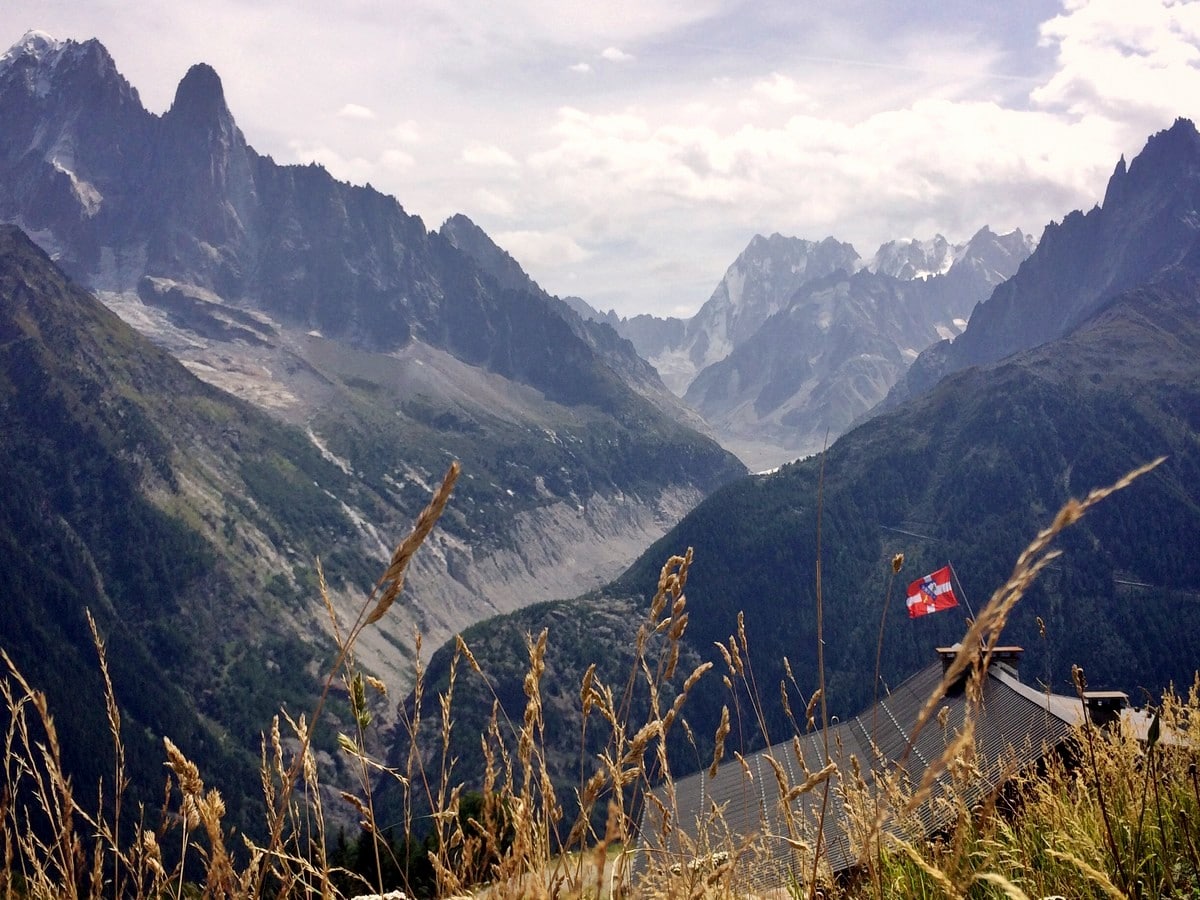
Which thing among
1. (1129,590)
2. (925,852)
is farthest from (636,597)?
(925,852)

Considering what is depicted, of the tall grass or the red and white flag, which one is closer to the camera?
the tall grass

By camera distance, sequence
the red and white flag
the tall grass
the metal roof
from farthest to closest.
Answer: the red and white flag
the metal roof
the tall grass

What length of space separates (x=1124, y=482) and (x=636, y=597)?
199430mm

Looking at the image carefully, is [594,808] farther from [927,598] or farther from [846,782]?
[927,598]

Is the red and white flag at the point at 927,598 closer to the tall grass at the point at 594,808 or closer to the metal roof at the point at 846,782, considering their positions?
the metal roof at the point at 846,782

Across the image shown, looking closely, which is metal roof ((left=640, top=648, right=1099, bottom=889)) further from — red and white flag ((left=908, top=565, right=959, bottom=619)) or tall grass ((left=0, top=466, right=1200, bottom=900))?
red and white flag ((left=908, top=565, right=959, bottom=619))

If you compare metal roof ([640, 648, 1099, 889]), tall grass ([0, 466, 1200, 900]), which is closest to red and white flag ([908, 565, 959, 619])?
metal roof ([640, 648, 1099, 889])

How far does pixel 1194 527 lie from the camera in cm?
18775

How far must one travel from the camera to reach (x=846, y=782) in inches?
178

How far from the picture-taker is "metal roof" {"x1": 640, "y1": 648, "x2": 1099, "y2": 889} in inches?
129

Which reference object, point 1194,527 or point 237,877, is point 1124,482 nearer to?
point 237,877

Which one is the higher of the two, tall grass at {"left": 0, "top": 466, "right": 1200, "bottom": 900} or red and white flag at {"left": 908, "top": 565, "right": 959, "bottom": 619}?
tall grass at {"left": 0, "top": 466, "right": 1200, "bottom": 900}

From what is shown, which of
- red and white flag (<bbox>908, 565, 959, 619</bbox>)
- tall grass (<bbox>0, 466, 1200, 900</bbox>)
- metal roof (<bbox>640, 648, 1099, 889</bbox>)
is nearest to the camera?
tall grass (<bbox>0, 466, 1200, 900</bbox>)

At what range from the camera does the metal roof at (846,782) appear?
328 cm
